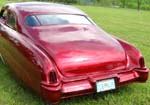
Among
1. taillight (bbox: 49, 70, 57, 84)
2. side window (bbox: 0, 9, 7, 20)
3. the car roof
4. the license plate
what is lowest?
the license plate

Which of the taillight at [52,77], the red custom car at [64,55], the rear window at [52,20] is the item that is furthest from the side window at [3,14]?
the taillight at [52,77]

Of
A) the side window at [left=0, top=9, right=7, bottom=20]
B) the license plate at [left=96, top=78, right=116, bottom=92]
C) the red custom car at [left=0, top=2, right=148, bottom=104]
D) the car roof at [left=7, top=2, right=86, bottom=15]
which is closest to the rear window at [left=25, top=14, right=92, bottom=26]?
the red custom car at [left=0, top=2, right=148, bottom=104]

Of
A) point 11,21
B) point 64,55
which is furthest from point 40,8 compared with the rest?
point 64,55

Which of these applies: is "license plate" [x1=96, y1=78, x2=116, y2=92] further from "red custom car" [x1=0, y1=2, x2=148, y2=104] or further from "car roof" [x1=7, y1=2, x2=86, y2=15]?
"car roof" [x1=7, y1=2, x2=86, y2=15]

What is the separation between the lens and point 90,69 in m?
4.53

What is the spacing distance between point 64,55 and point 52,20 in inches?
43.5

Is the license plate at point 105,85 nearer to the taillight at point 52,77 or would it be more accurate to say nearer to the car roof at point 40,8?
the taillight at point 52,77

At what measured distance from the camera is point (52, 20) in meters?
5.42

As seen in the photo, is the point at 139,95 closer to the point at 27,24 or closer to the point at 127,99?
the point at 127,99

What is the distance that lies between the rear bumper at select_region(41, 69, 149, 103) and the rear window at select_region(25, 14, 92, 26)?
4.41ft

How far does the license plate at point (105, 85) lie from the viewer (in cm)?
445

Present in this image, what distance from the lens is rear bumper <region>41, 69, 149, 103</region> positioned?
13.6ft

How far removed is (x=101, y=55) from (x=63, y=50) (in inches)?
21.7

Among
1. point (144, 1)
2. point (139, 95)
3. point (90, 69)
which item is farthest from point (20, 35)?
point (144, 1)
